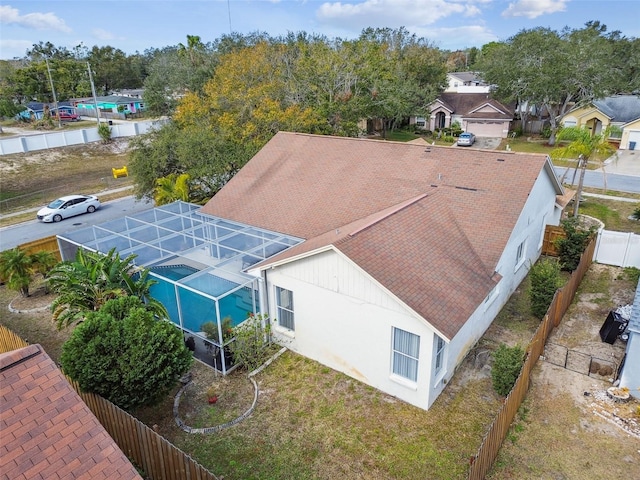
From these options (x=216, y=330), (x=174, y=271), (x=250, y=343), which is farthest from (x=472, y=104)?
(x=216, y=330)

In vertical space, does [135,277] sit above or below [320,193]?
below

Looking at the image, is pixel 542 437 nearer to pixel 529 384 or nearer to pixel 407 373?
pixel 529 384

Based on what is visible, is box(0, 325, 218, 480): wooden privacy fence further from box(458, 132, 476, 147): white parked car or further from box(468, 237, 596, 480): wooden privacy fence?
box(458, 132, 476, 147): white parked car

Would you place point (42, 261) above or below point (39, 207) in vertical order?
above

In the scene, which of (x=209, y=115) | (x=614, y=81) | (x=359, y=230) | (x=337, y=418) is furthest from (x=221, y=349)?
(x=614, y=81)

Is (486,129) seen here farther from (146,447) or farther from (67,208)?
(146,447)

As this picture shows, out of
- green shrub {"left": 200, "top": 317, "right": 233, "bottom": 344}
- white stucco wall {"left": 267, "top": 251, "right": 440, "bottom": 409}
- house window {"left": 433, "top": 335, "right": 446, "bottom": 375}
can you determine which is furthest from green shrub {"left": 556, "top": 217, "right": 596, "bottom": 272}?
green shrub {"left": 200, "top": 317, "right": 233, "bottom": 344}

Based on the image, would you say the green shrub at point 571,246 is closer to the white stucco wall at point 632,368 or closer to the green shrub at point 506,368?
the white stucco wall at point 632,368
